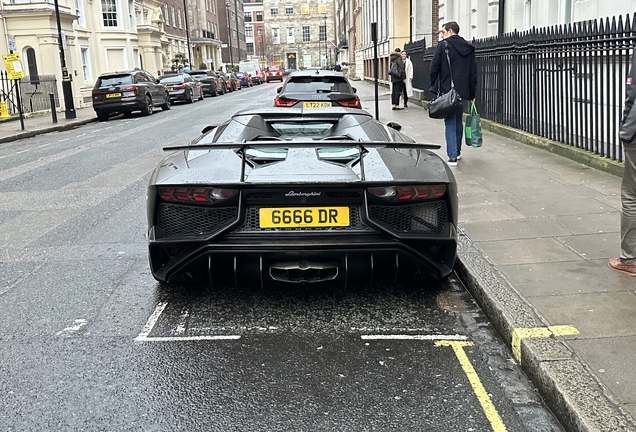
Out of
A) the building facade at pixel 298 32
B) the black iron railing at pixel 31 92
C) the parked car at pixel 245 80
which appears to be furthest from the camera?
the building facade at pixel 298 32

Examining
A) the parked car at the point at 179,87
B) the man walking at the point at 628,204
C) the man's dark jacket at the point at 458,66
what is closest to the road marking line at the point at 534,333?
the man walking at the point at 628,204

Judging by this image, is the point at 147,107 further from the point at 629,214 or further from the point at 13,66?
the point at 629,214

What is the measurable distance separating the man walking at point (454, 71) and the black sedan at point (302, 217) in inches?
197

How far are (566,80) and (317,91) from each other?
16.7 feet

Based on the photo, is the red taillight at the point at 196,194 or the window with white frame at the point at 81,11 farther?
the window with white frame at the point at 81,11

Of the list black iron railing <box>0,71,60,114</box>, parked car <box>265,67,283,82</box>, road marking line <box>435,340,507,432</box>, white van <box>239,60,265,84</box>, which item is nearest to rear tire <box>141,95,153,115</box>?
black iron railing <box>0,71,60,114</box>

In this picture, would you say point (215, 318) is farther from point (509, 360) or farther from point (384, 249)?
point (509, 360)

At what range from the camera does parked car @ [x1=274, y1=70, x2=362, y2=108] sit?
12477mm

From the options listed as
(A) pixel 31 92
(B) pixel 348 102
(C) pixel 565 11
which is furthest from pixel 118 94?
(C) pixel 565 11

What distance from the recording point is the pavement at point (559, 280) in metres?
3.02

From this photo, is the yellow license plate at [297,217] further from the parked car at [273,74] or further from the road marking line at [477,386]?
the parked car at [273,74]

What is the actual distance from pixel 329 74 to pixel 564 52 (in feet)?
16.2

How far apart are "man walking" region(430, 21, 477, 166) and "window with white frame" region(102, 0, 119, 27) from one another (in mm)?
35601

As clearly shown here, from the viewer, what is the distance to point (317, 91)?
1291cm
